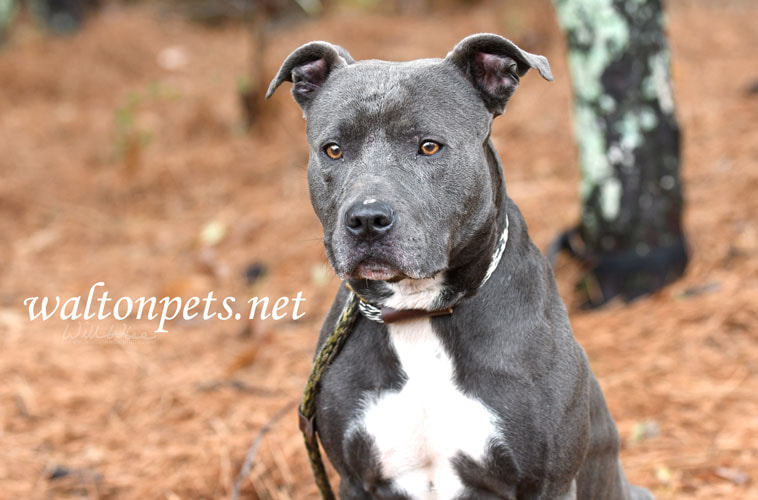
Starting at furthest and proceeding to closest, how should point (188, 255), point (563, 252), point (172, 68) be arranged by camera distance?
point (172, 68)
point (188, 255)
point (563, 252)

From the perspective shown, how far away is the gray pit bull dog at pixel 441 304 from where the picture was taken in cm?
274

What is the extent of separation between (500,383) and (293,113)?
6654 mm

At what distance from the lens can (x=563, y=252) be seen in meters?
5.70

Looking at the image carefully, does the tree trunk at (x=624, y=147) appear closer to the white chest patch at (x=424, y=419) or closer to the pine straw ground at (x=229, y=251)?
the pine straw ground at (x=229, y=251)

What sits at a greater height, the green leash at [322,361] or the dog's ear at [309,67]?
the dog's ear at [309,67]

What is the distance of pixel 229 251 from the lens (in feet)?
23.4

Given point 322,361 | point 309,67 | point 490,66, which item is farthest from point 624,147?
point 322,361

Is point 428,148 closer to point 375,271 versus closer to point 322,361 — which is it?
point 375,271

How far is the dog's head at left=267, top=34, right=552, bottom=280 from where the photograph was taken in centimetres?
265

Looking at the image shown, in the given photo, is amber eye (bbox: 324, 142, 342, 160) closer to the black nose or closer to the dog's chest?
the black nose

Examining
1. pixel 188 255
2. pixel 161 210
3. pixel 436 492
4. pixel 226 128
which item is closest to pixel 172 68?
pixel 226 128

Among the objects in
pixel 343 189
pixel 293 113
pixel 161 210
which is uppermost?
pixel 343 189

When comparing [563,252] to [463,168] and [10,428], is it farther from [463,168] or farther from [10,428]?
[10,428]

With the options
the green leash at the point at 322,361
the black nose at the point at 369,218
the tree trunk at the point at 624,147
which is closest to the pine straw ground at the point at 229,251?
the tree trunk at the point at 624,147
